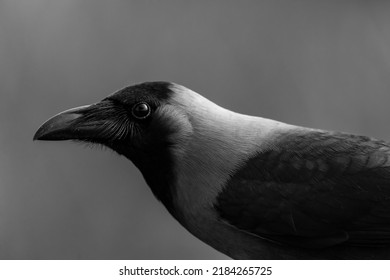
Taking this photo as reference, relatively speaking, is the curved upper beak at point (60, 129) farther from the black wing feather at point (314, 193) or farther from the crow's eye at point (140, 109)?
the black wing feather at point (314, 193)

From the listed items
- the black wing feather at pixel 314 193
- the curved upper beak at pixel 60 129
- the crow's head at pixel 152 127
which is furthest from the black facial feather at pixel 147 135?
the black wing feather at pixel 314 193

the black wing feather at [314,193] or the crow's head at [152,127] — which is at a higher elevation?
the crow's head at [152,127]

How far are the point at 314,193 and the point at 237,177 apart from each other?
0.35 metres

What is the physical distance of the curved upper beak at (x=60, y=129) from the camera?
8.83ft

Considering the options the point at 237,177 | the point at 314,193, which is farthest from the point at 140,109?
the point at 314,193

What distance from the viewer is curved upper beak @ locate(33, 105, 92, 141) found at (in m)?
2.69

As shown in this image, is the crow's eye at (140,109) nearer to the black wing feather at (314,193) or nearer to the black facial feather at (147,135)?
the black facial feather at (147,135)

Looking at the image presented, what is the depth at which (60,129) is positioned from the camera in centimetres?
271

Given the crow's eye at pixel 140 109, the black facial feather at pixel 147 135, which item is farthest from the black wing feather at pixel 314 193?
the crow's eye at pixel 140 109

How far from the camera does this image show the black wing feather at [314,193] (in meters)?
2.60

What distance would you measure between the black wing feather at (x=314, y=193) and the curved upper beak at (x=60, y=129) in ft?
2.40

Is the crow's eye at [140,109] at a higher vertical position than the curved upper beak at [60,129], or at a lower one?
higher

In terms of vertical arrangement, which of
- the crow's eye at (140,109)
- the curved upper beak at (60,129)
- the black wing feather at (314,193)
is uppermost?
the crow's eye at (140,109)
